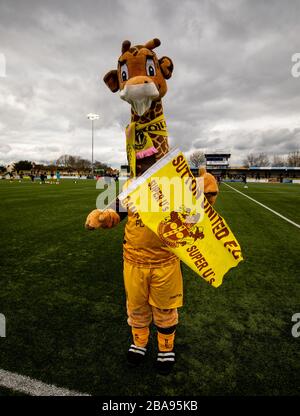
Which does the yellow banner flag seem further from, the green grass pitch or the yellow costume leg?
the green grass pitch

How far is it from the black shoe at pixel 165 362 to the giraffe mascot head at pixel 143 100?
1.42 m

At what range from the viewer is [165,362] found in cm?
192

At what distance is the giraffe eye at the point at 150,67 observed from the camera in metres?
1.86

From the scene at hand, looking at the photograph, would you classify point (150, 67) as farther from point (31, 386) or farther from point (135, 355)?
point (31, 386)

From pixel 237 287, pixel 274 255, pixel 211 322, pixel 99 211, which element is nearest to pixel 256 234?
pixel 274 255

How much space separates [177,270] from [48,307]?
5.37 ft

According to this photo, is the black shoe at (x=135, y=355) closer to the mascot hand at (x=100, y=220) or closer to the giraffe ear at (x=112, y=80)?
the mascot hand at (x=100, y=220)

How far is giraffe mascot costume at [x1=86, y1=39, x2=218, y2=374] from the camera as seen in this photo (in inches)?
70.4

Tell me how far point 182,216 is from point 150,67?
3.74 feet

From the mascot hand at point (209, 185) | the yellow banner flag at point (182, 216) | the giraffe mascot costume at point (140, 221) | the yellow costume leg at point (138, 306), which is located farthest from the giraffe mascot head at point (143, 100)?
the yellow costume leg at point (138, 306)

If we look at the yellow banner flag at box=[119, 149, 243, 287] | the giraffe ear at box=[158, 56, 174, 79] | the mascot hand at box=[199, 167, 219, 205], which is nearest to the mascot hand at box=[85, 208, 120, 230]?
the yellow banner flag at box=[119, 149, 243, 287]

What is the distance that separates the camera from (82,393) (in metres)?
1.67

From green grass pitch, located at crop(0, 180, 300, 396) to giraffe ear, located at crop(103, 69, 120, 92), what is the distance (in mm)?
2163

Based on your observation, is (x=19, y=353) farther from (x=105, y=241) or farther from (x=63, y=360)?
(x=105, y=241)
